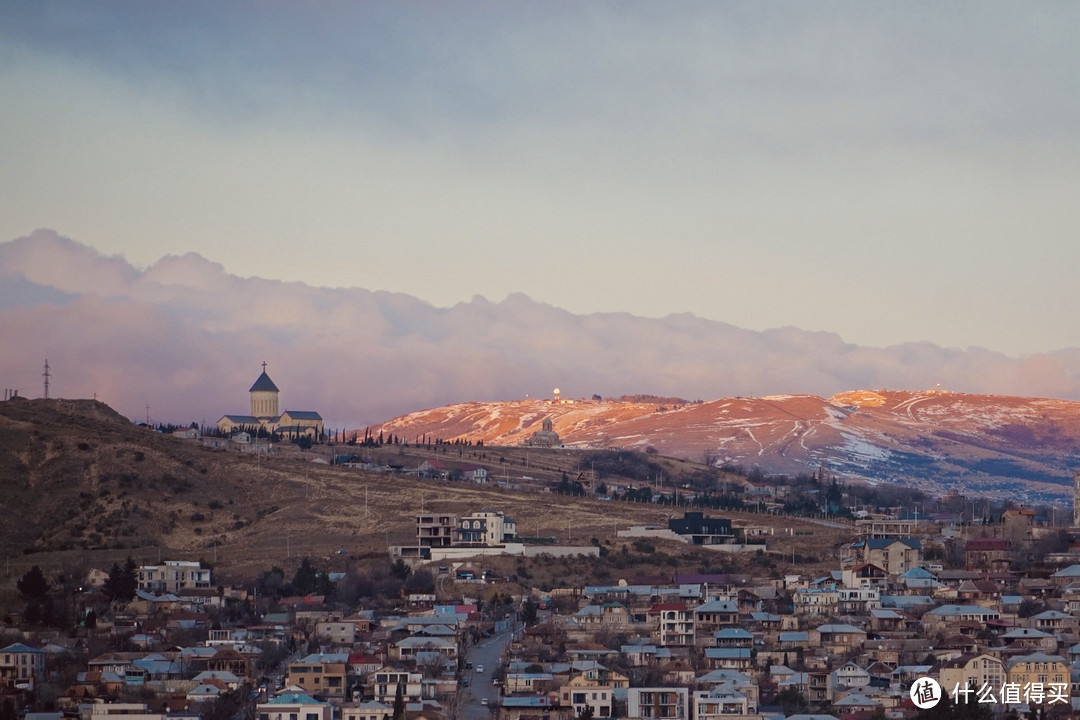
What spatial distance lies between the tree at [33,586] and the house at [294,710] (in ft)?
90.0

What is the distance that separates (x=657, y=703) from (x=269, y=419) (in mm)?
104693

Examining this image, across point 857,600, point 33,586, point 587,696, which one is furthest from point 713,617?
point 33,586

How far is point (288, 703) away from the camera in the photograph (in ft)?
192

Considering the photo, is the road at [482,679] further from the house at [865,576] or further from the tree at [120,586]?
the house at [865,576]

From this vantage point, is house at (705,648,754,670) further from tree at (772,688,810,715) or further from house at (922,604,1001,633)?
house at (922,604,1001,633)

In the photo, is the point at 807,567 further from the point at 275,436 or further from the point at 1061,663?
the point at 275,436

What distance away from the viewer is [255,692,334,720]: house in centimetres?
5788

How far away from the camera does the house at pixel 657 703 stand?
6028cm

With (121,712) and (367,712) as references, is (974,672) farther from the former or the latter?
(121,712)

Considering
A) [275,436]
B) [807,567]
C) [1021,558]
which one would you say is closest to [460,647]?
[807,567]

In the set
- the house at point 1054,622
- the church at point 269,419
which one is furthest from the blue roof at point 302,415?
the house at point 1054,622

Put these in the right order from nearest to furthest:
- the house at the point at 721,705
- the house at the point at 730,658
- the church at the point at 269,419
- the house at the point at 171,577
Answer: the house at the point at 721,705
the house at the point at 730,658
the house at the point at 171,577
the church at the point at 269,419

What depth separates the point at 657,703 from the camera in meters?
61.0

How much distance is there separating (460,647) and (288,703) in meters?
12.5
